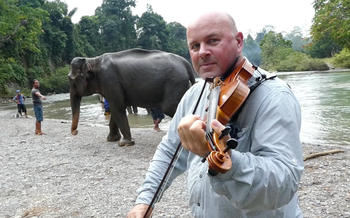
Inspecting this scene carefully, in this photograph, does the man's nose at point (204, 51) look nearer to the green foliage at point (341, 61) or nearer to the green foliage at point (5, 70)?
the green foliage at point (5, 70)

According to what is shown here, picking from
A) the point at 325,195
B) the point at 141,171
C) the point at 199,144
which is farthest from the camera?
the point at 141,171

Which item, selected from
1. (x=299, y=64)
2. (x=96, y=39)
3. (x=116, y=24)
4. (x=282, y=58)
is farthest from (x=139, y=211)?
(x=282, y=58)

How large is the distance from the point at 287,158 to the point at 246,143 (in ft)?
0.77

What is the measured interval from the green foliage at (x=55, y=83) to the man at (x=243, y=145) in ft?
155

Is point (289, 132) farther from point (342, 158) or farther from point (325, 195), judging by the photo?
point (342, 158)

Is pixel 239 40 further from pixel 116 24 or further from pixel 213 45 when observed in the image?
pixel 116 24

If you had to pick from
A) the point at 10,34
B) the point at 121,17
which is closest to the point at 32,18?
→ the point at 10,34

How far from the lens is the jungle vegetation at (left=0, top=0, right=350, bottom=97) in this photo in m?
16.7

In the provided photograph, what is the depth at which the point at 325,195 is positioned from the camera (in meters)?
4.05

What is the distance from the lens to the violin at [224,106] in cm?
103

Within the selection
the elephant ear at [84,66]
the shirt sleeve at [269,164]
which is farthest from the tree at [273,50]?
the shirt sleeve at [269,164]

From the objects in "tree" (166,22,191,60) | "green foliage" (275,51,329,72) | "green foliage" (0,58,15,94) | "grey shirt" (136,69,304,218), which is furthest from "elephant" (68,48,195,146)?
"tree" (166,22,191,60)

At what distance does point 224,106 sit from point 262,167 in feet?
1.01

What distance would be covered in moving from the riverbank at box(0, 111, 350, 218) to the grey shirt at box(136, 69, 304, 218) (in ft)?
7.86
